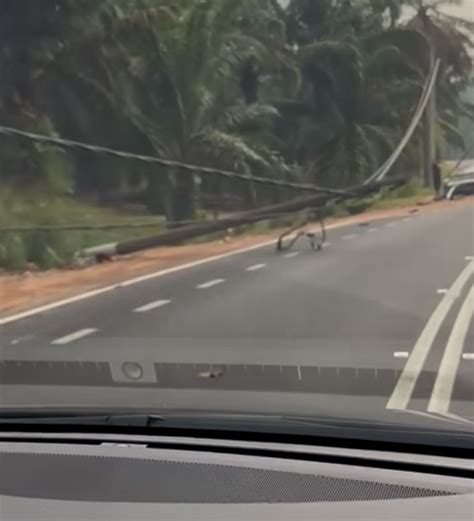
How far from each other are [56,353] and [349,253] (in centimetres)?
198

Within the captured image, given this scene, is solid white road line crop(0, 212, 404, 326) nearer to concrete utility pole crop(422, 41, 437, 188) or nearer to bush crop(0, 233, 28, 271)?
bush crop(0, 233, 28, 271)

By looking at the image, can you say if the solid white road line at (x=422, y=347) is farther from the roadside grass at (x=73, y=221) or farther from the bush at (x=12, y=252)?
the bush at (x=12, y=252)

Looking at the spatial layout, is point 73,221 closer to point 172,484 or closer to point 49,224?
point 49,224

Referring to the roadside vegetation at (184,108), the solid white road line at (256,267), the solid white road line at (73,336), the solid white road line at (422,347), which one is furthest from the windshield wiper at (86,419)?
the solid white road line at (256,267)

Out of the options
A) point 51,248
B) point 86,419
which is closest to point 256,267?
point 51,248

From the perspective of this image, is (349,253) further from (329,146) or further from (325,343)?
(325,343)

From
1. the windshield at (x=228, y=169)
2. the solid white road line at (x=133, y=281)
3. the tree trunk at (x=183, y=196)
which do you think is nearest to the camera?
the windshield at (x=228, y=169)

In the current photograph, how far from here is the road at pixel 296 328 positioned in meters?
5.30

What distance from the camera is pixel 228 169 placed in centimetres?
719

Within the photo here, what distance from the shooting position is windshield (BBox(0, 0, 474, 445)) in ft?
21.4

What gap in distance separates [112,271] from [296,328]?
152 cm

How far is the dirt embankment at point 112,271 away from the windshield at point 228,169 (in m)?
0.01

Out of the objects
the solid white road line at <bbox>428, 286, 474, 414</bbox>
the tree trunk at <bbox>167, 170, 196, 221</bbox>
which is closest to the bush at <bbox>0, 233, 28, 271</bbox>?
the tree trunk at <bbox>167, 170, 196, 221</bbox>

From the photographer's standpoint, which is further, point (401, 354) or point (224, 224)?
point (224, 224)
